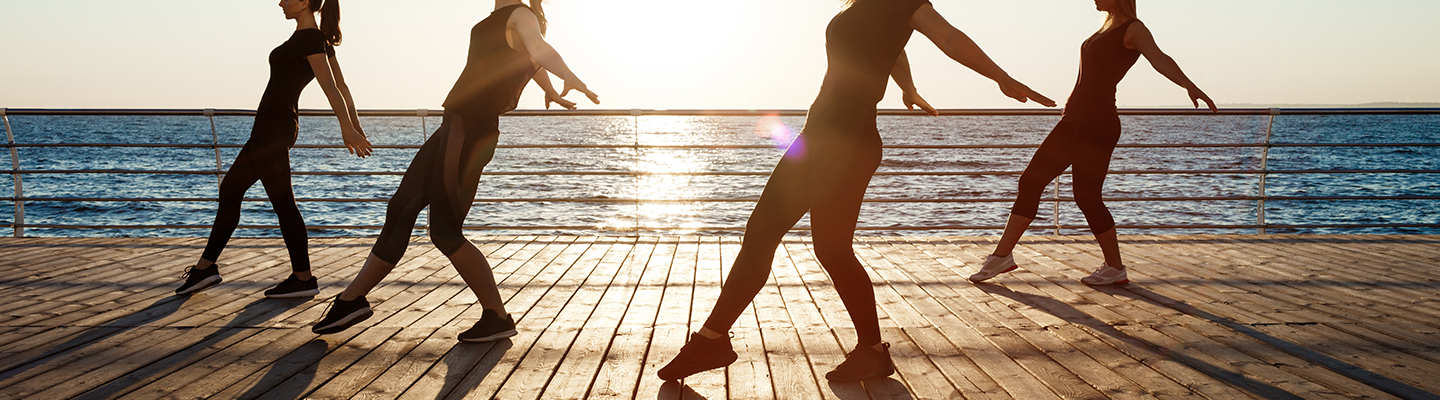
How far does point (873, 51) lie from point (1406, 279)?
127 inches

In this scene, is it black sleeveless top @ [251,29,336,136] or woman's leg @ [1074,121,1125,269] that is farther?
woman's leg @ [1074,121,1125,269]

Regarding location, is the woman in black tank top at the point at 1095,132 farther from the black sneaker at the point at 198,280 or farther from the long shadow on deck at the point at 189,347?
the black sneaker at the point at 198,280

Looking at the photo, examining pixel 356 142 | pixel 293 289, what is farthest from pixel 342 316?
pixel 293 289

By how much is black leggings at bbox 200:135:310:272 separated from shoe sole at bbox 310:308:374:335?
2.60 feet

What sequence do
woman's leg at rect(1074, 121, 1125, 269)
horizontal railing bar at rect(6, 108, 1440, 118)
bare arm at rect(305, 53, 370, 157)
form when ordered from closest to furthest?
1. bare arm at rect(305, 53, 370, 157)
2. woman's leg at rect(1074, 121, 1125, 269)
3. horizontal railing bar at rect(6, 108, 1440, 118)

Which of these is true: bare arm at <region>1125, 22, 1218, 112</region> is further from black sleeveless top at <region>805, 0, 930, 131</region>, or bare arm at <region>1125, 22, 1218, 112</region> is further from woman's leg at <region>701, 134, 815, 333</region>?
woman's leg at <region>701, 134, 815, 333</region>

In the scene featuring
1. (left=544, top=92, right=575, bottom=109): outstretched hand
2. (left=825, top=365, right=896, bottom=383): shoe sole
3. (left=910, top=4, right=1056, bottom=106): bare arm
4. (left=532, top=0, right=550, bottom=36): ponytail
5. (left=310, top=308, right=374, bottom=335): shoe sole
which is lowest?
(left=825, top=365, right=896, bottom=383): shoe sole

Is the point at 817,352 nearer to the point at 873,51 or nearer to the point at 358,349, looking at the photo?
the point at 873,51

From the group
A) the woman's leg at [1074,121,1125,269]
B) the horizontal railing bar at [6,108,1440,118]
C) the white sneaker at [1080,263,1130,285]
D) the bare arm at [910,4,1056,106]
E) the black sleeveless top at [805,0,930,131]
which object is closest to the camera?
the bare arm at [910,4,1056,106]

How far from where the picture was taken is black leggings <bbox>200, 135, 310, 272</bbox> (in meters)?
3.14

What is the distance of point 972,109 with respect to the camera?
482cm

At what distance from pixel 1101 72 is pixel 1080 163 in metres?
0.37

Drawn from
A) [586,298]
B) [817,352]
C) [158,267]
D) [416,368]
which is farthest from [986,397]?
[158,267]

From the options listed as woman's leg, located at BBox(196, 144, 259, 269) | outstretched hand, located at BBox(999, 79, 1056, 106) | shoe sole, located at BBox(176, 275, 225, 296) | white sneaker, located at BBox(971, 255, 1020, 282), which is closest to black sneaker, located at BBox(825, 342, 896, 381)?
outstretched hand, located at BBox(999, 79, 1056, 106)
